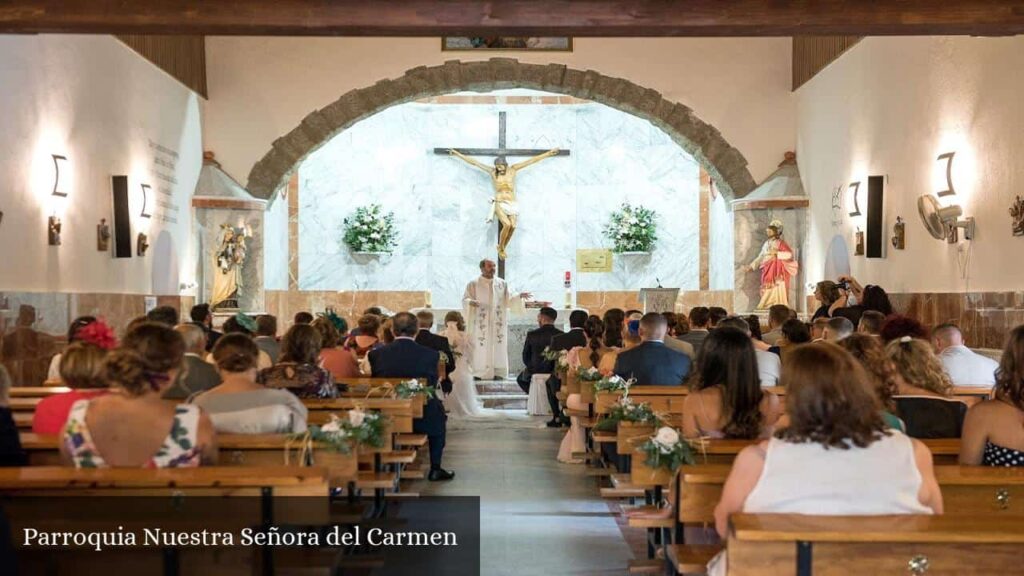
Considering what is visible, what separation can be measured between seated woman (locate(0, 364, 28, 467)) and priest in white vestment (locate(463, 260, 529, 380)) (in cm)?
1082

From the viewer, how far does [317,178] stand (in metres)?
18.2

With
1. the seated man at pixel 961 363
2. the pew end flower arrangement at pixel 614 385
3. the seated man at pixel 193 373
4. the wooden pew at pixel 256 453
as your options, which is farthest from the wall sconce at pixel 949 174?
the wooden pew at pixel 256 453

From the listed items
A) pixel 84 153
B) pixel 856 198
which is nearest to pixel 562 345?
pixel 856 198

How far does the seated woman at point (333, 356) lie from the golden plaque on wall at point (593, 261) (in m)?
10.5

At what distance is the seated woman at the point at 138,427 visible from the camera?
4039mm

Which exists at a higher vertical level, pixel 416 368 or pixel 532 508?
pixel 416 368

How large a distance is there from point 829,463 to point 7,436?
2920 millimetres

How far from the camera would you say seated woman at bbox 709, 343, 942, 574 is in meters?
3.30

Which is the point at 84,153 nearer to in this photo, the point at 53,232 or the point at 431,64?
the point at 53,232

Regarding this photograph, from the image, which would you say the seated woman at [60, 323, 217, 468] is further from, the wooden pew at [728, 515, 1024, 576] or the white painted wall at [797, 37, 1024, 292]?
the white painted wall at [797, 37, 1024, 292]

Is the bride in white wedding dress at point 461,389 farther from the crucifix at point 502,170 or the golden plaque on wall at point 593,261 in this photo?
the golden plaque on wall at point 593,261

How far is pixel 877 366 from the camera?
4.77 m

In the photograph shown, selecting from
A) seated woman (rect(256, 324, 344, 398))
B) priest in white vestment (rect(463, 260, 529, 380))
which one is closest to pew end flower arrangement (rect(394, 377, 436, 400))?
seated woman (rect(256, 324, 344, 398))

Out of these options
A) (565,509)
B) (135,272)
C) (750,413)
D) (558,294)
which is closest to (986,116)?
(565,509)
